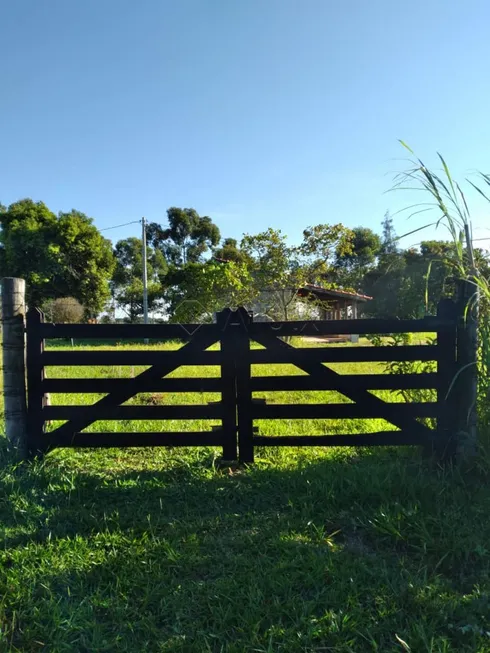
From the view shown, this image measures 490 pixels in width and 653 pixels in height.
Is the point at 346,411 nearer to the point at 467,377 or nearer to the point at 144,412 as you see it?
the point at 467,377

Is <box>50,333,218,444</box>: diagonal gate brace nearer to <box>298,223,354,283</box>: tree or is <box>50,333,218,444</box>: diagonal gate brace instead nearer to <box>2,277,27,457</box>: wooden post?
<box>2,277,27,457</box>: wooden post

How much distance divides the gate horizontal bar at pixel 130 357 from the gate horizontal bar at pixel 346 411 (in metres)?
0.65

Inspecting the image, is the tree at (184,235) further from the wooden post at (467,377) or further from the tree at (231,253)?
the wooden post at (467,377)

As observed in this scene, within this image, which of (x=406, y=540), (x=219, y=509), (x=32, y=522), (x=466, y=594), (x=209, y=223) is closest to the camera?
(x=466, y=594)

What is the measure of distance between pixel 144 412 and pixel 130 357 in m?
0.53

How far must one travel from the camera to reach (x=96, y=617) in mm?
2174

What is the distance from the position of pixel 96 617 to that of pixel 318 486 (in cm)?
182

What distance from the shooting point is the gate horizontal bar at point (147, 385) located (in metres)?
3.96

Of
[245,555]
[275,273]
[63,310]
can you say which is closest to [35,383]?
[245,555]

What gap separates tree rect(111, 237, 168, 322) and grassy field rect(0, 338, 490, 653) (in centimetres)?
3223

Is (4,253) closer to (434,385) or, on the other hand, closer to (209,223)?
(209,223)

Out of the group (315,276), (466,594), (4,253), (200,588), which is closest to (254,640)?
(200,588)

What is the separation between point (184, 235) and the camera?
4681 cm

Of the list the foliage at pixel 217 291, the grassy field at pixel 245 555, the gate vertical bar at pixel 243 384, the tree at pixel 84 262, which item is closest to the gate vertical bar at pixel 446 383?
the grassy field at pixel 245 555
